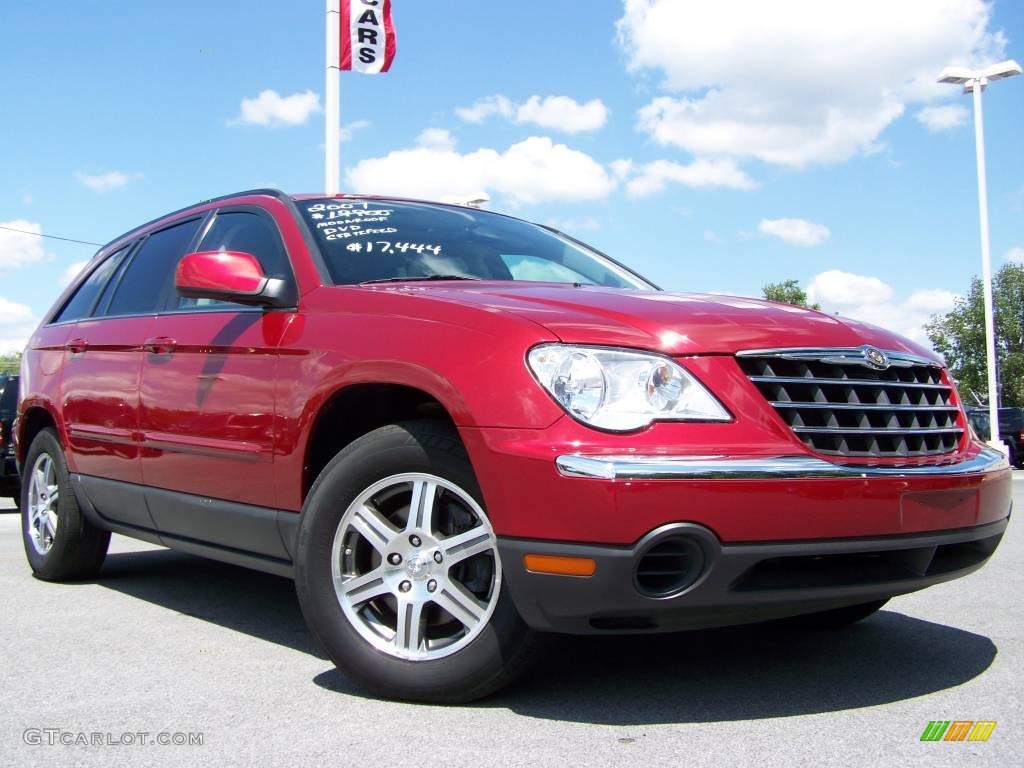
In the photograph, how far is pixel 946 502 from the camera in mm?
2959

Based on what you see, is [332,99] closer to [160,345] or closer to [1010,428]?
[160,345]

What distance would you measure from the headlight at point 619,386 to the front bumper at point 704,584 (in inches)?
12.2

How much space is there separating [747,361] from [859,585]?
0.67 meters

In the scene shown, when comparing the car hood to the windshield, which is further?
the windshield

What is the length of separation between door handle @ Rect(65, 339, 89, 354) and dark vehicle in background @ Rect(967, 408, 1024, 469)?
2470 centimetres

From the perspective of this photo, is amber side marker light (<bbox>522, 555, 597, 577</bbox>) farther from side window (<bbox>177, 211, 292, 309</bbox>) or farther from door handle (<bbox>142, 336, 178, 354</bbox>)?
door handle (<bbox>142, 336, 178, 354</bbox>)

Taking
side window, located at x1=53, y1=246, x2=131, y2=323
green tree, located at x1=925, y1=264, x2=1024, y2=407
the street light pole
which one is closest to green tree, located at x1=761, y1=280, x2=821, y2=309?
green tree, located at x1=925, y1=264, x2=1024, y2=407

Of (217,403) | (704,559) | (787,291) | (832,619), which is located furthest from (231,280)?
(787,291)

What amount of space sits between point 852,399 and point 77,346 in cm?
380

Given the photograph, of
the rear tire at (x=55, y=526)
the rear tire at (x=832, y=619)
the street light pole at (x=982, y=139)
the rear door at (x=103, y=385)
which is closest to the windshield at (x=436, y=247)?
the rear door at (x=103, y=385)

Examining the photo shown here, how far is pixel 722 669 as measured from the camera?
133 inches

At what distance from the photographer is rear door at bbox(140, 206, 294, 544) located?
3631 millimetres

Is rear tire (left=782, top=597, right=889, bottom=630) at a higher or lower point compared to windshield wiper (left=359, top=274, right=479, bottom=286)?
lower

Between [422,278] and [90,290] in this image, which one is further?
[90,290]
